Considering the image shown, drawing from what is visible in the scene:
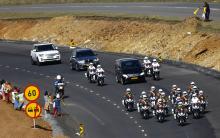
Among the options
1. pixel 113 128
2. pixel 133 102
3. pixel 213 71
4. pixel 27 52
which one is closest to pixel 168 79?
pixel 213 71

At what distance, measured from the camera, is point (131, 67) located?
5388 centimetres

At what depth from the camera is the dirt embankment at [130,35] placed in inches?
2504

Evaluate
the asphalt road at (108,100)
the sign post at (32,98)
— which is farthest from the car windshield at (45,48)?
the sign post at (32,98)

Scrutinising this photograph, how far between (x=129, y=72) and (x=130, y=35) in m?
22.3

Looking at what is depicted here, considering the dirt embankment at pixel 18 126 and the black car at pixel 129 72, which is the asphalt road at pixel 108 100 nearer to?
the black car at pixel 129 72

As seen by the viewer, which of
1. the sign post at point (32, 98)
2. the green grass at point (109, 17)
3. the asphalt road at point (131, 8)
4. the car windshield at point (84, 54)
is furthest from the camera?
the asphalt road at point (131, 8)

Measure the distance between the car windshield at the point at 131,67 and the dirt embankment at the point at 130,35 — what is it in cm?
720

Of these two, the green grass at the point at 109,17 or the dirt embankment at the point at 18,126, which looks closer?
the dirt embankment at the point at 18,126

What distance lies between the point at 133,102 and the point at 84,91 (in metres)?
8.37

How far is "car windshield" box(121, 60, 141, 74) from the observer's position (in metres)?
53.6

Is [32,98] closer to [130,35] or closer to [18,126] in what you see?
[18,126]

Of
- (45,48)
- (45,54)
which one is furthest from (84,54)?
(45,48)

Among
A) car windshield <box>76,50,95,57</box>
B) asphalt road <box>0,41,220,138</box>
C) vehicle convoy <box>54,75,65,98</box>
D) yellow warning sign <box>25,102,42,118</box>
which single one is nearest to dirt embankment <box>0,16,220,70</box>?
asphalt road <box>0,41,220,138</box>

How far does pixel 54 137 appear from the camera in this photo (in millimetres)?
Result: 40750
